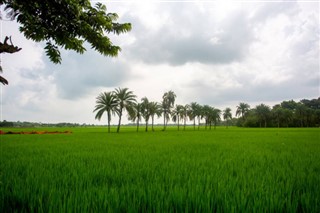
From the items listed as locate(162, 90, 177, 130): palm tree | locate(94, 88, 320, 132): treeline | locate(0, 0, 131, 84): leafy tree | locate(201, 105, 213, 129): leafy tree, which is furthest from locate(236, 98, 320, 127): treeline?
locate(0, 0, 131, 84): leafy tree

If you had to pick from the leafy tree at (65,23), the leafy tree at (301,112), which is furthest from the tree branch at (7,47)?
the leafy tree at (301,112)

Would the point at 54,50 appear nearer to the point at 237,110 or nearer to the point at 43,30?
the point at 43,30

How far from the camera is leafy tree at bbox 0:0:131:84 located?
254 cm

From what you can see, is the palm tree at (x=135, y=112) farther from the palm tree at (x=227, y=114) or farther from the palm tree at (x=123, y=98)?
the palm tree at (x=227, y=114)

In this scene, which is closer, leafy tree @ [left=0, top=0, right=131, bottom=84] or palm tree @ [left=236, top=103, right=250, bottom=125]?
leafy tree @ [left=0, top=0, right=131, bottom=84]

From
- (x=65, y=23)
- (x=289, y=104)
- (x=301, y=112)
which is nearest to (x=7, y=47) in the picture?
(x=65, y=23)

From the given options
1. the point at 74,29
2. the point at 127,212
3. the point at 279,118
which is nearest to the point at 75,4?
the point at 74,29

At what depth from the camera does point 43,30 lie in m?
2.70

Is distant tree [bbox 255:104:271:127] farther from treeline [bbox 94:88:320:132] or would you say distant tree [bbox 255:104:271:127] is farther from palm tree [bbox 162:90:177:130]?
palm tree [bbox 162:90:177:130]

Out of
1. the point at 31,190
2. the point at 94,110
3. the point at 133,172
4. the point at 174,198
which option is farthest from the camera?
the point at 94,110

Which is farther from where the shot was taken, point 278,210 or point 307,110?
point 307,110

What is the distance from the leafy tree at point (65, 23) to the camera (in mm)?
2543

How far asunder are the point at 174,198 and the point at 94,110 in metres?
44.0

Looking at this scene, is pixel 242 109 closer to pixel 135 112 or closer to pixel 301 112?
pixel 301 112
